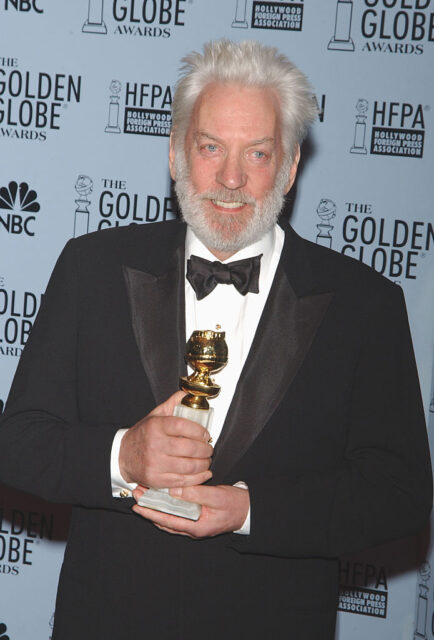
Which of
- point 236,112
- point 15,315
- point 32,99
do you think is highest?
point 32,99

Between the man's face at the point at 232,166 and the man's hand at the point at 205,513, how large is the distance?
28.1 inches

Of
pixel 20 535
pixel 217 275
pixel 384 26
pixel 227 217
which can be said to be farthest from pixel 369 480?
pixel 20 535

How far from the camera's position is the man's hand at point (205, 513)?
1.94 meters

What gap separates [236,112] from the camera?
2.25 m

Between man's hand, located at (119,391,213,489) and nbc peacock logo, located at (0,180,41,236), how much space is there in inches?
79.9

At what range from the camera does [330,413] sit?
7.38 ft

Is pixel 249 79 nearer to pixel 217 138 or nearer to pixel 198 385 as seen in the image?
pixel 217 138

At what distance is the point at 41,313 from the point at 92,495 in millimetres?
520

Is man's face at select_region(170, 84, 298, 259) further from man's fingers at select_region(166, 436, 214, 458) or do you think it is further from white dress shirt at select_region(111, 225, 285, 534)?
man's fingers at select_region(166, 436, 214, 458)

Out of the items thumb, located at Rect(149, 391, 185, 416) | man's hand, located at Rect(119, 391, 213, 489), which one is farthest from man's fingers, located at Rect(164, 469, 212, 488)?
thumb, located at Rect(149, 391, 185, 416)

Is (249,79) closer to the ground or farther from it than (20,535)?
farther from it

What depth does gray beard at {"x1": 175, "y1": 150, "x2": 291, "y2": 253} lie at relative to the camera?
2.27 metres

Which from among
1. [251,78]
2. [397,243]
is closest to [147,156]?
[397,243]

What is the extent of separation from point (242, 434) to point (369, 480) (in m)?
0.35
